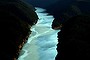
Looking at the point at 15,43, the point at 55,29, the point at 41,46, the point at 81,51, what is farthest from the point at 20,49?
the point at 55,29

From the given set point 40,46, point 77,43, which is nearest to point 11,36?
point 40,46

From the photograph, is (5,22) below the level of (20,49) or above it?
above

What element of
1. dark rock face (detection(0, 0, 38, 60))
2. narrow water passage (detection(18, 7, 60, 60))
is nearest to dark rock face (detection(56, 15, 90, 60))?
narrow water passage (detection(18, 7, 60, 60))

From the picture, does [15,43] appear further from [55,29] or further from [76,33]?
[55,29]

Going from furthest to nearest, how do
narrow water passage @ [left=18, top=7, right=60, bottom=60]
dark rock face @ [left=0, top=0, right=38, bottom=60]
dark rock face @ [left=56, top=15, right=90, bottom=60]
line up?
narrow water passage @ [left=18, top=7, right=60, bottom=60], dark rock face @ [left=0, top=0, right=38, bottom=60], dark rock face @ [left=56, top=15, right=90, bottom=60]

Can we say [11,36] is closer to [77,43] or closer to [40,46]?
[40,46]

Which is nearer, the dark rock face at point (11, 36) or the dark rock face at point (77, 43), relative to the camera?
the dark rock face at point (77, 43)

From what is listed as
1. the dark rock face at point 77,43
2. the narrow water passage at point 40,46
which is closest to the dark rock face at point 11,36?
the narrow water passage at point 40,46

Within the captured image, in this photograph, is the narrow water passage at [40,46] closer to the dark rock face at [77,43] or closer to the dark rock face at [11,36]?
the dark rock face at [11,36]

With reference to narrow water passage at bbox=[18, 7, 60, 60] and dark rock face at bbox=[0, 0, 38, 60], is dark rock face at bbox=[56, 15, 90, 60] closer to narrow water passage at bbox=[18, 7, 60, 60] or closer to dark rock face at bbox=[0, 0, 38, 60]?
narrow water passage at bbox=[18, 7, 60, 60]

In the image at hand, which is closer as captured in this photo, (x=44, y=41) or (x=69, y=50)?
(x=69, y=50)

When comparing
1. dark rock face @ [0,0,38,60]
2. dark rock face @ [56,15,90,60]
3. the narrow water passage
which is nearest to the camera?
dark rock face @ [56,15,90,60]
